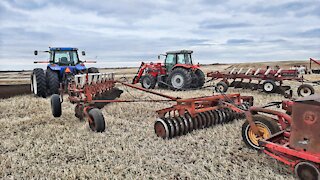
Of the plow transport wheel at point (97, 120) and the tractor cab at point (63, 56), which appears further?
the tractor cab at point (63, 56)

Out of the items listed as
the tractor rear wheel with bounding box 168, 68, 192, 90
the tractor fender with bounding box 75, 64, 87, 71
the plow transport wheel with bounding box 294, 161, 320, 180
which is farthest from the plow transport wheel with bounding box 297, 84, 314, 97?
the plow transport wheel with bounding box 294, 161, 320, 180

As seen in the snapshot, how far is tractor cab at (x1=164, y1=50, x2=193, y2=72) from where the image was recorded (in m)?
14.7

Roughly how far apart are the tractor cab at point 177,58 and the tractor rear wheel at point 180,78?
795 millimetres

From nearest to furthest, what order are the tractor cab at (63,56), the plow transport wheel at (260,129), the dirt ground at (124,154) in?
1. the dirt ground at (124,154)
2. the plow transport wheel at (260,129)
3. the tractor cab at (63,56)

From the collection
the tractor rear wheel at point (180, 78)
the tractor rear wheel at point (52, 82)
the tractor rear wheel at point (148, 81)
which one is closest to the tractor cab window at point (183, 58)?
the tractor rear wheel at point (180, 78)

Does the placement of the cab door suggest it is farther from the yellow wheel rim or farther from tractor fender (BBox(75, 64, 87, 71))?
the yellow wheel rim

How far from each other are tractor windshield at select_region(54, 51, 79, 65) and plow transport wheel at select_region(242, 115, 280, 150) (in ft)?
32.3

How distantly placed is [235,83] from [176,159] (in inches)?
403

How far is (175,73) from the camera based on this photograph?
14016 millimetres

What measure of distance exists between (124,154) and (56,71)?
8.47 m

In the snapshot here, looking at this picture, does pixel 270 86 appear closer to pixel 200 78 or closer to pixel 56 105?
pixel 200 78

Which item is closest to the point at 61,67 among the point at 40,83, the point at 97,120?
the point at 40,83

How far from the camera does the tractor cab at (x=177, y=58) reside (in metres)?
14.7

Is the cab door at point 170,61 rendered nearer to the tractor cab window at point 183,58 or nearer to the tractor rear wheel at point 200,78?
the tractor cab window at point 183,58
